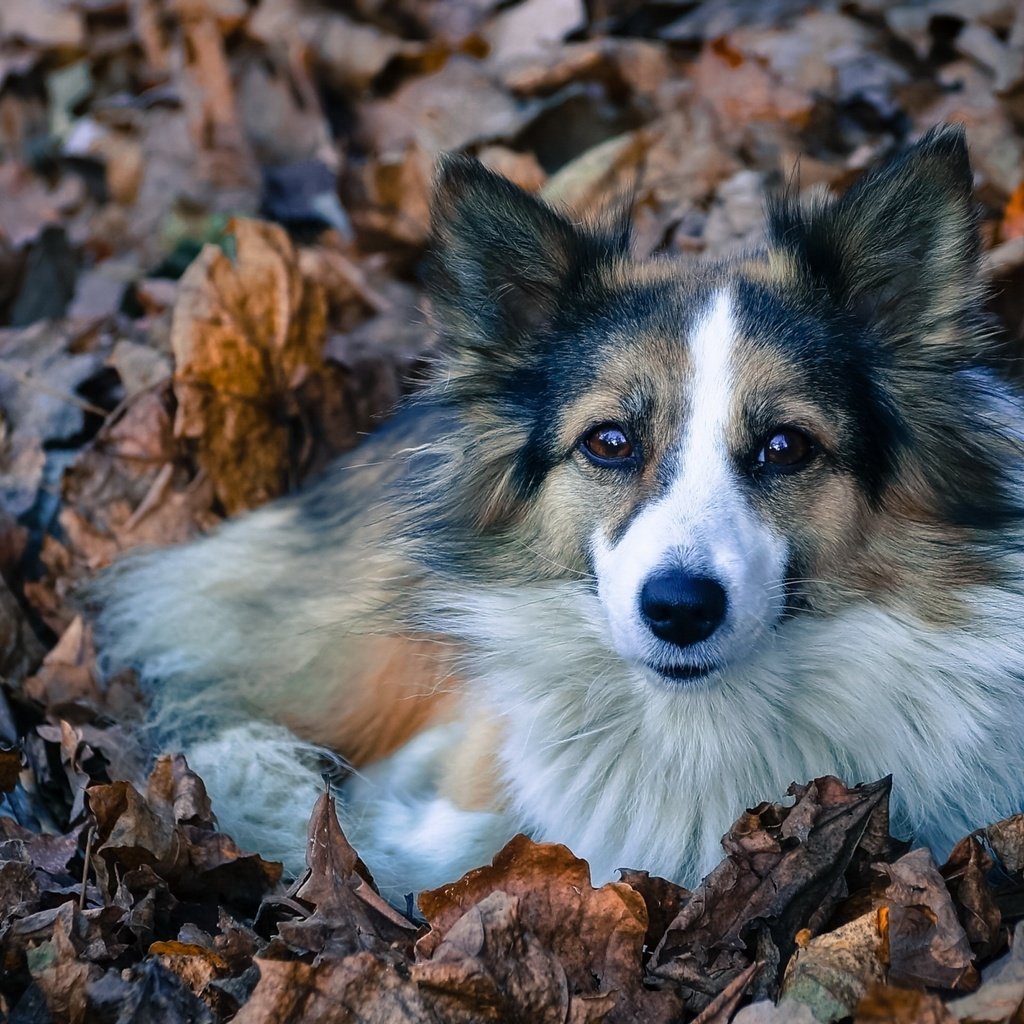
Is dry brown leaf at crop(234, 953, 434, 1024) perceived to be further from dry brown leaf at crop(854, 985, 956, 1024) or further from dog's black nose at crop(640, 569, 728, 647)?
dog's black nose at crop(640, 569, 728, 647)

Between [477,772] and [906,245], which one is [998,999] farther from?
[477,772]

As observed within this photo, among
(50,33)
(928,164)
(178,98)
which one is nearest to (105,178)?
(178,98)

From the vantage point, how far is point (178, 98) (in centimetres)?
655

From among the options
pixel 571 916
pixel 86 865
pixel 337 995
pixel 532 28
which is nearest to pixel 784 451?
pixel 571 916

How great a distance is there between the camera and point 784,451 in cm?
279

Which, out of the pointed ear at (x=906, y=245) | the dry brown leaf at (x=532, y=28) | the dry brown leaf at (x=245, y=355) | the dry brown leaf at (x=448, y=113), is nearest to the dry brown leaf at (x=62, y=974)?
the pointed ear at (x=906, y=245)

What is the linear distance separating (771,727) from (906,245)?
1120 millimetres

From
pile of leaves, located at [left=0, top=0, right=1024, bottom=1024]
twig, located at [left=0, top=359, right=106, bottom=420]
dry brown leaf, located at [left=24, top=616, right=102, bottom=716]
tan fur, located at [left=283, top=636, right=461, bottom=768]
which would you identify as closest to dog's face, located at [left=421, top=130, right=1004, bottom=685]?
pile of leaves, located at [left=0, top=0, right=1024, bottom=1024]

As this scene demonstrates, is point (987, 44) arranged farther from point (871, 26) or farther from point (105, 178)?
point (105, 178)

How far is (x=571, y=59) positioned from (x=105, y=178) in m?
2.56

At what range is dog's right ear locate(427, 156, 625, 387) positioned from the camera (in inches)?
119

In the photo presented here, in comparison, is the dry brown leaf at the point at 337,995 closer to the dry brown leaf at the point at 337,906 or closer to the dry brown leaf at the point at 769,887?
the dry brown leaf at the point at 337,906

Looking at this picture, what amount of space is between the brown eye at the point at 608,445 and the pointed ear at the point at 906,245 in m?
0.58

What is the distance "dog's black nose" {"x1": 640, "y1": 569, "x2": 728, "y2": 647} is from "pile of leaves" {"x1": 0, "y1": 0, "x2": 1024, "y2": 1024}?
1.29 ft
